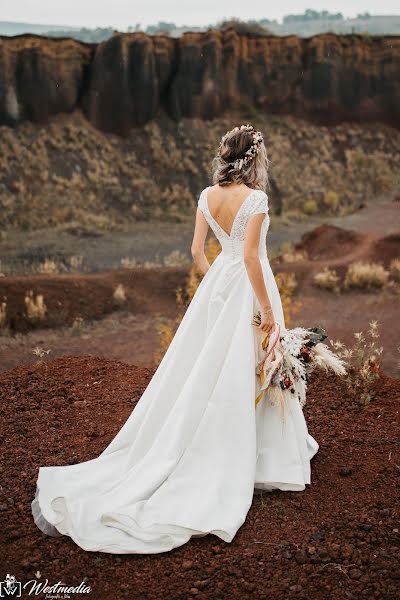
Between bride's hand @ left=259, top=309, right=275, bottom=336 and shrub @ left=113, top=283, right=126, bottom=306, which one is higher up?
bride's hand @ left=259, top=309, right=275, bottom=336

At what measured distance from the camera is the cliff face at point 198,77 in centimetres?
2705

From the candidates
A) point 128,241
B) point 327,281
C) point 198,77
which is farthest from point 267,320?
point 198,77

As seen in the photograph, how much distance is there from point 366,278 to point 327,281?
77cm

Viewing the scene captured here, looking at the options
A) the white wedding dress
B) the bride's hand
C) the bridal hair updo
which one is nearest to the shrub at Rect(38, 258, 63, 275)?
the white wedding dress

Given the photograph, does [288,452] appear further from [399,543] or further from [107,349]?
[107,349]

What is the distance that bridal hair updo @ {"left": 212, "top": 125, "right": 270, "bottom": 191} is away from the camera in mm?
4344

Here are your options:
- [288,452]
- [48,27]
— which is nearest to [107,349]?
[288,452]

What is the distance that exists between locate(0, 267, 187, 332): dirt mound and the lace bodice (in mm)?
7925

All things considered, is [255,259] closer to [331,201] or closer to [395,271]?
[395,271]

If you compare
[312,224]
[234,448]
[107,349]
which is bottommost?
[312,224]

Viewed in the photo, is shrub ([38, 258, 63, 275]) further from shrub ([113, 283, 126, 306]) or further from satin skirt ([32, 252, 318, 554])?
satin skirt ([32, 252, 318, 554])

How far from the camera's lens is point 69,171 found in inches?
1021

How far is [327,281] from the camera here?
14164 mm

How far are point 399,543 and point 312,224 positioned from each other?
71.9 feet
